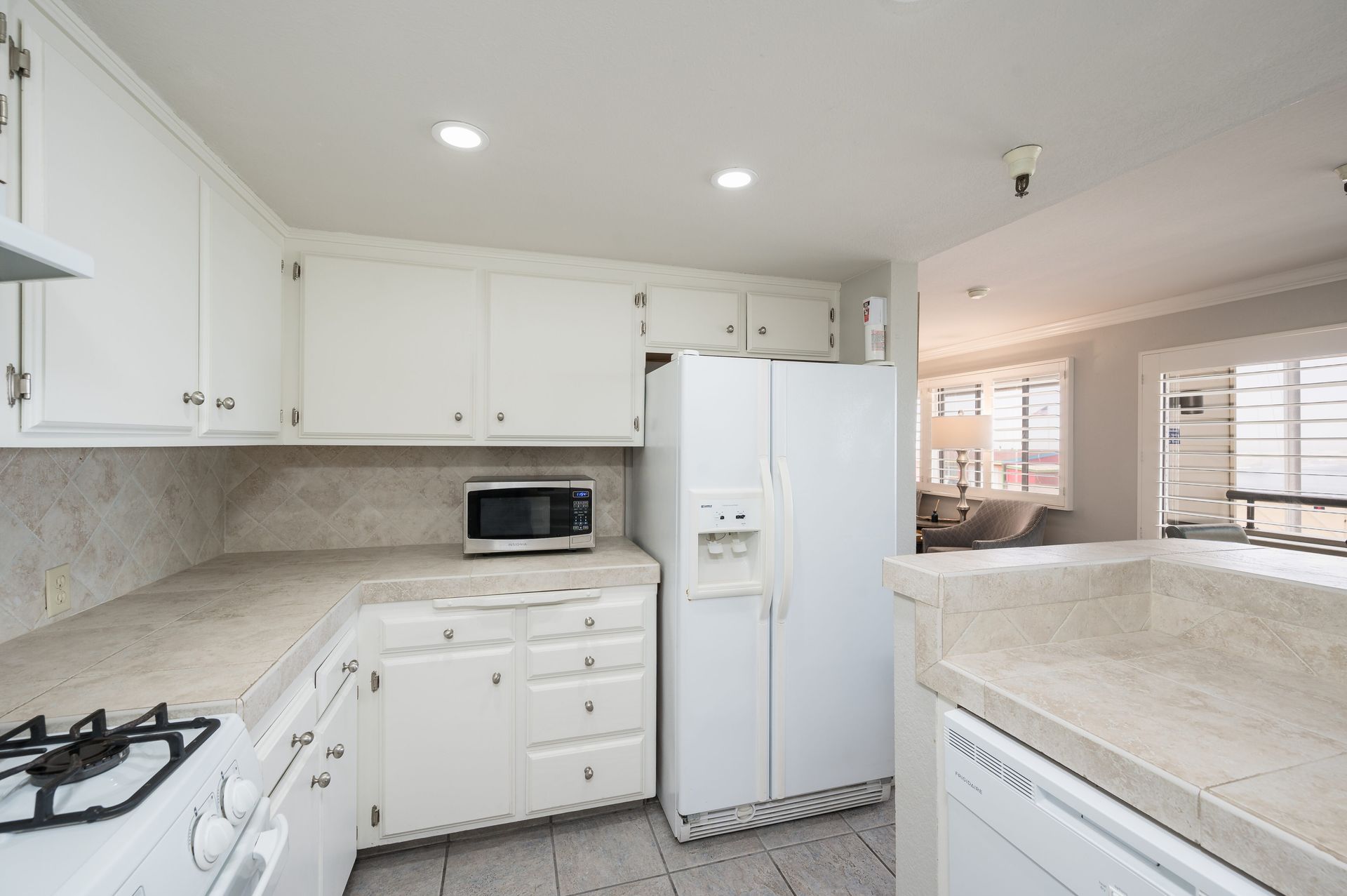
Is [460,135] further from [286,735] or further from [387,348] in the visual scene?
[286,735]

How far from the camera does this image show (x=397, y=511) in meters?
2.53

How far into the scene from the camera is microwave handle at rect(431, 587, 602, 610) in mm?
1963

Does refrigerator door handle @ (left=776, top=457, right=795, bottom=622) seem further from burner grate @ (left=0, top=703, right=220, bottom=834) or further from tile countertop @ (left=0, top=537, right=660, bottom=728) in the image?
burner grate @ (left=0, top=703, right=220, bottom=834)

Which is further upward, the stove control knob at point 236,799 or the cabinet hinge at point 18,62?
the cabinet hinge at point 18,62

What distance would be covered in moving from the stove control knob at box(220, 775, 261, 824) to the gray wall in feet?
15.9

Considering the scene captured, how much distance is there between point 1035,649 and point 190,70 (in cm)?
233

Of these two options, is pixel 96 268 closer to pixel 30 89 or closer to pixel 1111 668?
pixel 30 89

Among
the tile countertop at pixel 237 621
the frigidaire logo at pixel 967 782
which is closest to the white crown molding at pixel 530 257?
the tile countertop at pixel 237 621

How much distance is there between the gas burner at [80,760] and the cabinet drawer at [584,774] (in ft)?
4.54

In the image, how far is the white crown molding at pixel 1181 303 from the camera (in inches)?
120

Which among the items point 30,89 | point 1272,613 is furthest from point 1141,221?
point 30,89

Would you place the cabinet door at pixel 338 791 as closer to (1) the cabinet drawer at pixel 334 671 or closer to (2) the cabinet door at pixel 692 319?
(1) the cabinet drawer at pixel 334 671

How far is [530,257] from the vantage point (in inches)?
92.3

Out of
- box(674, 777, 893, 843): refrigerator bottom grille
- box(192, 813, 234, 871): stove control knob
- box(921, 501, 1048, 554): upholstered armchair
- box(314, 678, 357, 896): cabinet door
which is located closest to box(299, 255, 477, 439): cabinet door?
box(314, 678, 357, 896): cabinet door
